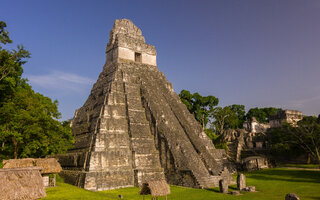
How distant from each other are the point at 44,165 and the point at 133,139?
6.01 metres

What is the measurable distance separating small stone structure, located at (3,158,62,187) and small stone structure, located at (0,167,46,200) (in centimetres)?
416

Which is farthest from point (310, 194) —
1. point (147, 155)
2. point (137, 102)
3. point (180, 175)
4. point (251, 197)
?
point (137, 102)

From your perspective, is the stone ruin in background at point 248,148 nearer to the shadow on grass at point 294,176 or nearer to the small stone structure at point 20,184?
the shadow on grass at point 294,176

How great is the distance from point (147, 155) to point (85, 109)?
824 centimetres

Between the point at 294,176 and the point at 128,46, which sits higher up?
the point at 128,46

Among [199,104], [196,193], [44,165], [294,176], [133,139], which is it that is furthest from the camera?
[199,104]

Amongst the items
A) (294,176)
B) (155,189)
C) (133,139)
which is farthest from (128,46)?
(294,176)

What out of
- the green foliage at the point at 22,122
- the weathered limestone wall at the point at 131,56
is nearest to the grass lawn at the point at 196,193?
the green foliage at the point at 22,122

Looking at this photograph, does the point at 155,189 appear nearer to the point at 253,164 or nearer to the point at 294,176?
the point at 294,176

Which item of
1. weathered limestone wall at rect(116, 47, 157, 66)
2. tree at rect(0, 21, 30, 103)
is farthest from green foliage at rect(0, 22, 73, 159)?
weathered limestone wall at rect(116, 47, 157, 66)

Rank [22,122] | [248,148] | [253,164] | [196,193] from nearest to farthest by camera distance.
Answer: [196,193], [22,122], [253,164], [248,148]

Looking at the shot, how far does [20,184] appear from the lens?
32.5 ft

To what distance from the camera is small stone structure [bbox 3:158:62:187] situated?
46.7 feet

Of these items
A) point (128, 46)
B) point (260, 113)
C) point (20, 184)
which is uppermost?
point (128, 46)
